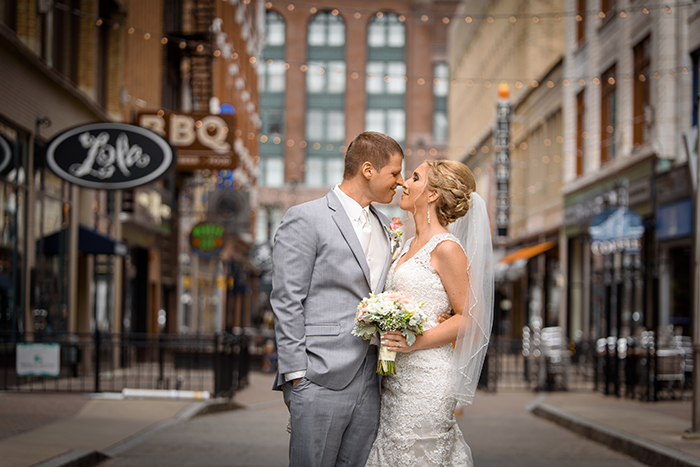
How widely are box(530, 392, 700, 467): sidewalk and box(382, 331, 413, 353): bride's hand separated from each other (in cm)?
457

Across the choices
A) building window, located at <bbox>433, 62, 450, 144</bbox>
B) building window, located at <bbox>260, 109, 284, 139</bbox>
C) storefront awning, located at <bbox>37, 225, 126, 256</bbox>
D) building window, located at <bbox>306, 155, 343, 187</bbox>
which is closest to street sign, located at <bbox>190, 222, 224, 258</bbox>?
storefront awning, located at <bbox>37, 225, 126, 256</bbox>

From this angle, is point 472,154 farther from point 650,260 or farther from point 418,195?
point 418,195

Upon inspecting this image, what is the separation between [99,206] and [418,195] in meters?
17.8

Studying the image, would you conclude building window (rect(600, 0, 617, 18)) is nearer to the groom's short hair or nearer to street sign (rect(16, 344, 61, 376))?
street sign (rect(16, 344, 61, 376))

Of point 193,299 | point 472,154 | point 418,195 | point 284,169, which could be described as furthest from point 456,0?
point 418,195

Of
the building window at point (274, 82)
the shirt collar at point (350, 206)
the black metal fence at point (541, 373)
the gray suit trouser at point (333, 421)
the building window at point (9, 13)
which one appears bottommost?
the black metal fence at point (541, 373)

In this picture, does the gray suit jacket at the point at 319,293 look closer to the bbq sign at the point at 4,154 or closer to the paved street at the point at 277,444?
the paved street at the point at 277,444

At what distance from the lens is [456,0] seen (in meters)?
87.1

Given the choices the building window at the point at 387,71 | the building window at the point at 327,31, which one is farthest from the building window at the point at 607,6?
the building window at the point at 327,31

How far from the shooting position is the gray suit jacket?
4.39m

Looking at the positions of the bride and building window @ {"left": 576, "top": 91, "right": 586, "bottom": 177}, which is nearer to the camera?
the bride

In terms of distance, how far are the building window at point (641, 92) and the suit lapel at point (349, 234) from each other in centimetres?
1980

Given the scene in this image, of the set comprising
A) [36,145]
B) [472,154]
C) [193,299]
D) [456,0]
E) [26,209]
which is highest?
[456,0]

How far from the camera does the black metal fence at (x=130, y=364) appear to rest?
1380 cm
